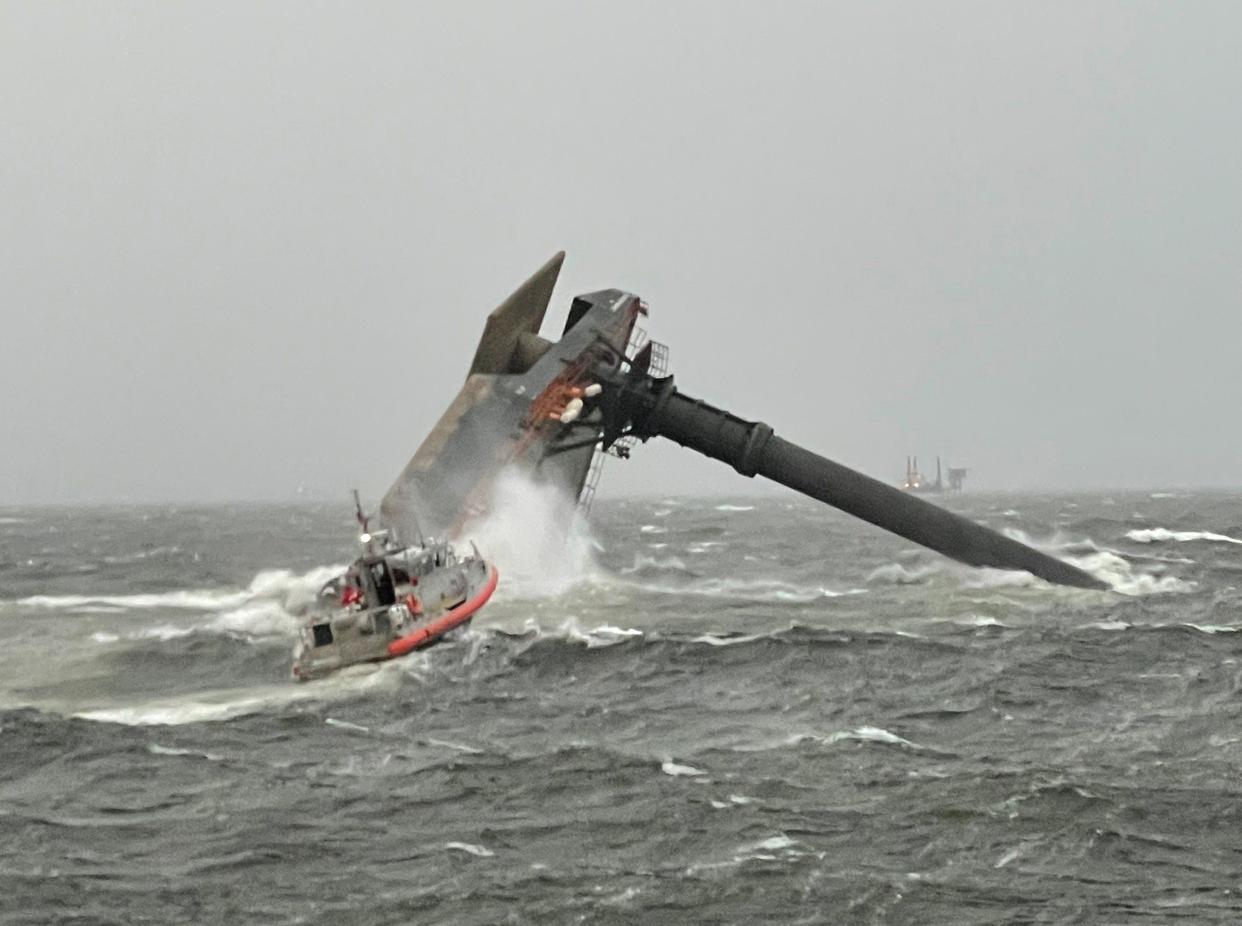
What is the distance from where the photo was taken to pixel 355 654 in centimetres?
3644

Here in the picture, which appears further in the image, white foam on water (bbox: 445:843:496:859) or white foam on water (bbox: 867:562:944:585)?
white foam on water (bbox: 867:562:944:585)

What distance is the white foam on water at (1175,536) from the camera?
89000 mm

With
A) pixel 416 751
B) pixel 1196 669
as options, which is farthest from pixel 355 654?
pixel 1196 669

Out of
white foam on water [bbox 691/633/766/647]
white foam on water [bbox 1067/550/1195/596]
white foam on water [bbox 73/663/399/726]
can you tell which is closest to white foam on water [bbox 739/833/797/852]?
white foam on water [bbox 73/663/399/726]

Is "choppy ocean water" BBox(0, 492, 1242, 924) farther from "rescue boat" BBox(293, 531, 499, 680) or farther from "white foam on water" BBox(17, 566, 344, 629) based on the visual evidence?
"white foam on water" BBox(17, 566, 344, 629)

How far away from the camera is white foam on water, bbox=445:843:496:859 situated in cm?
2069

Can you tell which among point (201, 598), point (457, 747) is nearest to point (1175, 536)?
point (201, 598)

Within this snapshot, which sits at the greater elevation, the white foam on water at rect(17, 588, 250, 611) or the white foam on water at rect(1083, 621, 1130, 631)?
the white foam on water at rect(1083, 621, 1130, 631)

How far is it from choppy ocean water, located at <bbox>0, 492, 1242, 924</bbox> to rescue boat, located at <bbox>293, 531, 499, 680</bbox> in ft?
2.54

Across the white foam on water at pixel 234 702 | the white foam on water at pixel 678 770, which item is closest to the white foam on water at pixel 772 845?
the white foam on water at pixel 678 770

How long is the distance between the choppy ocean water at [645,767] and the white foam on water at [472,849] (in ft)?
0.80

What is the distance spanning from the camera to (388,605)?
3822cm

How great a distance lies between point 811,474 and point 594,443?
8.69m

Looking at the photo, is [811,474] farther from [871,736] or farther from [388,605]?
[871,736]
